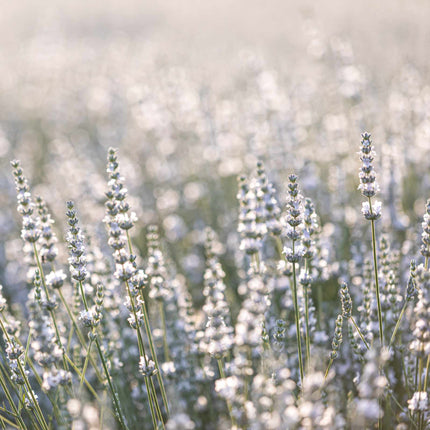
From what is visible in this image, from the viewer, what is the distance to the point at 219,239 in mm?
6707

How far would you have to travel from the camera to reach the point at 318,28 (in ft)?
24.0

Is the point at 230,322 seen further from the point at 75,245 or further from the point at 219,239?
the point at 75,245

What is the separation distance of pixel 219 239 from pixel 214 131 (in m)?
2.12

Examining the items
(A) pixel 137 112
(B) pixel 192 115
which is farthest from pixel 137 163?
(B) pixel 192 115

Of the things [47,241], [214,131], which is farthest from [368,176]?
[214,131]

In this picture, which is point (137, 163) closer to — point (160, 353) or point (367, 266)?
point (160, 353)

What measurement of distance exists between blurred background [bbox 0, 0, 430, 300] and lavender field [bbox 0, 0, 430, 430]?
49mm

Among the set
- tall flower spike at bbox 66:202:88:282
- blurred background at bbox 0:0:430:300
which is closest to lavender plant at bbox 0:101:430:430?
tall flower spike at bbox 66:202:88:282

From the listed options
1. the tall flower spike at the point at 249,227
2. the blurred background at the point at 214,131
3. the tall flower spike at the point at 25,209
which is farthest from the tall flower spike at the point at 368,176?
the blurred background at the point at 214,131

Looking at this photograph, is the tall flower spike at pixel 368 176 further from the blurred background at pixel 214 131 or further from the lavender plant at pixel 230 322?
the blurred background at pixel 214 131

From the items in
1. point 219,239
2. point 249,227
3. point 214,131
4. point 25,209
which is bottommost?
point 219,239

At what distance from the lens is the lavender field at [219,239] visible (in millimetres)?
2701

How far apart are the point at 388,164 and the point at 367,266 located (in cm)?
229

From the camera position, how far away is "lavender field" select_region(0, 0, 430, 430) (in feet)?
8.86
